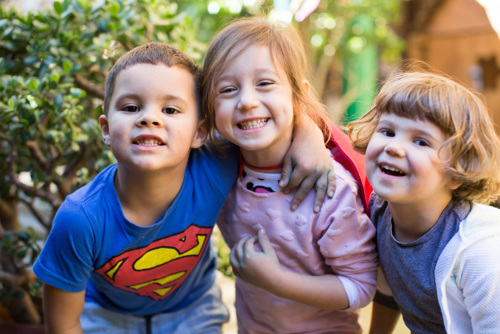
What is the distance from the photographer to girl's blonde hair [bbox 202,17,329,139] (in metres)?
1.37

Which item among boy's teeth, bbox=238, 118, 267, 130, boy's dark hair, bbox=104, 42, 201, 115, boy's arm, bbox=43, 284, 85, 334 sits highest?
boy's dark hair, bbox=104, 42, 201, 115

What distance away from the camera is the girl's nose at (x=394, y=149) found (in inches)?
46.1

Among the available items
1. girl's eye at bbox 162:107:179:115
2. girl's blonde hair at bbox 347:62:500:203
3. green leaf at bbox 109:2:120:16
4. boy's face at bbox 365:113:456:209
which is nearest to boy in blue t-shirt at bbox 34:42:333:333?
girl's eye at bbox 162:107:179:115

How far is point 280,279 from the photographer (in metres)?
1.34

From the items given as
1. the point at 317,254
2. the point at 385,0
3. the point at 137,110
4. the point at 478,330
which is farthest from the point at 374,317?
the point at 385,0

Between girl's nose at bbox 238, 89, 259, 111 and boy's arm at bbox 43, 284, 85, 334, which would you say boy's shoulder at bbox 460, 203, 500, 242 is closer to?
girl's nose at bbox 238, 89, 259, 111

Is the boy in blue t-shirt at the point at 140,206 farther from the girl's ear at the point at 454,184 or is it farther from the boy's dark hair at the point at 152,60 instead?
the girl's ear at the point at 454,184

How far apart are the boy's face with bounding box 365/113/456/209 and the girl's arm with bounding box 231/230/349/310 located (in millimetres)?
336

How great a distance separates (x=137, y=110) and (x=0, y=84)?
0.57m

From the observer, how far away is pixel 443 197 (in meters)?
1.25

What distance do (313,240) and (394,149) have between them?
392 millimetres

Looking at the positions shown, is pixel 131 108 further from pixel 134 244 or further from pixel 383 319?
pixel 383 319

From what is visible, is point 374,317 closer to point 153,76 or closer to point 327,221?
point 327,221

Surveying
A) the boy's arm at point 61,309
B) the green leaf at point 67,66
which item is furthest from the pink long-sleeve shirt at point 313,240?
the green leaf at point 67,66
